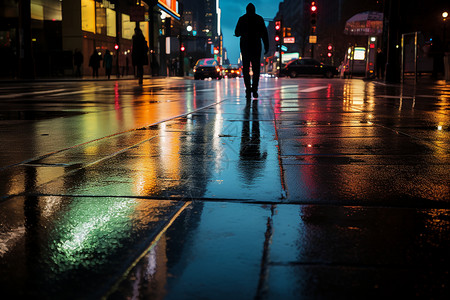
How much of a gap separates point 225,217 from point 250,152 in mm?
1931

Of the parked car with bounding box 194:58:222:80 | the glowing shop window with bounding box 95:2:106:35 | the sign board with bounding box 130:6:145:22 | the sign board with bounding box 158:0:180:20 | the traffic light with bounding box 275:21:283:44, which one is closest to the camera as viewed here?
the sign board with bounding box 130:6:145:22

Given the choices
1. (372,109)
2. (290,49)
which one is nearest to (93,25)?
(372,109)

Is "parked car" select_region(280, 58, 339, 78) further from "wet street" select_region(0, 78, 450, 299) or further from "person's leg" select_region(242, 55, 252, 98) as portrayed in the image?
"wet street" select_region(0, 78, 450, 299)

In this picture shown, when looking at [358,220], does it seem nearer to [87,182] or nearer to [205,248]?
[205,248]

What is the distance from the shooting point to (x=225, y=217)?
236 centimetres

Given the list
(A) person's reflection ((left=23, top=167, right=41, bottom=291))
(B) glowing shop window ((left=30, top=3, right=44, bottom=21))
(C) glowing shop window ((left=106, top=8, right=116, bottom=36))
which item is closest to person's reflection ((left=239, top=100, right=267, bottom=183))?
(A) person's reflection ((left=23, top=167, right=41, bottom=291))

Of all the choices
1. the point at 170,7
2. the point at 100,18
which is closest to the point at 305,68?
the point at 100,18

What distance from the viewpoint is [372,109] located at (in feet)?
27.6

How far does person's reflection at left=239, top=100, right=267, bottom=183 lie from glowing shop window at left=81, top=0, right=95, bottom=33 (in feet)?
121

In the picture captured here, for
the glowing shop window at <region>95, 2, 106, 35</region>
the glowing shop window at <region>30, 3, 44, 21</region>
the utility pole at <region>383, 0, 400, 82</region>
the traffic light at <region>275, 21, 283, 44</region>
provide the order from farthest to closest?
the traffic light at <region>275, 21, 283, 44</region> → the glowing shop window at <region>95, 2, 106, 35</region> → the glowing shop window at <region>30, 3, 44, 21</region> → the utility pole at <region>383, 0, 400, 82</region>

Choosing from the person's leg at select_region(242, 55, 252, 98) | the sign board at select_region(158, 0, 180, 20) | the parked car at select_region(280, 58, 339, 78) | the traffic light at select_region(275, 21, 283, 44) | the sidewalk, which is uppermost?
the sign board at select_region(158, 0, 180, 20)

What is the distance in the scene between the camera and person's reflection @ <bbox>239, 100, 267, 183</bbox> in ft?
11.1

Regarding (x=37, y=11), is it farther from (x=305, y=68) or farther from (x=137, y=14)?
(x=305, y=68)

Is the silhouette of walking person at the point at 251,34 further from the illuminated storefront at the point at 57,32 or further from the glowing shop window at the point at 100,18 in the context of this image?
the glowing shop window at the point at 100,18
